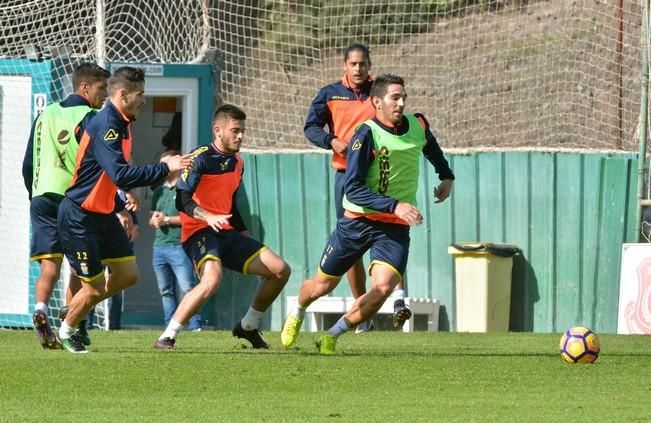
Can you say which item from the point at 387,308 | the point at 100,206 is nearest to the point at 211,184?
the point at 100,206

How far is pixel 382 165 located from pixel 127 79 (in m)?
1.98

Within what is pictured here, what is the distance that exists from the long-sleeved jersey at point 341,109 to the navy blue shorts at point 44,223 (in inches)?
97.0

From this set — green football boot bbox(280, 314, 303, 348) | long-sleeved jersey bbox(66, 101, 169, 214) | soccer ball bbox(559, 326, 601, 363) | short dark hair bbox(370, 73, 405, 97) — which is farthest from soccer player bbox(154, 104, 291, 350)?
soccer ball bbox(559, 326, 601, 363)

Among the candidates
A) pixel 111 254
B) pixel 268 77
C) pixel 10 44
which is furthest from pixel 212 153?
pixel 268 77

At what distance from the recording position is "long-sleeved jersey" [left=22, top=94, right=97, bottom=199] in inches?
492

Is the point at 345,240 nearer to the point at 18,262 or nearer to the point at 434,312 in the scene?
the point at 434,312

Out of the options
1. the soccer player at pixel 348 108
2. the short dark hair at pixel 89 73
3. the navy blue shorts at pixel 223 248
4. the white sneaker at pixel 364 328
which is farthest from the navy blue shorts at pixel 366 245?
the white sneaker at pixel 364 328

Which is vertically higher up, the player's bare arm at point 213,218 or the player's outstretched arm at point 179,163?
the player's outstretched arm at point 179,163

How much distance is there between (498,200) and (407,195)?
526 centimetres

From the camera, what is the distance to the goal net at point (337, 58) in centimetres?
1711

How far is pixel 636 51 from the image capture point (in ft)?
60.5

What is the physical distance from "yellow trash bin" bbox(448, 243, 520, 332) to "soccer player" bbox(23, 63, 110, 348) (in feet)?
16.6

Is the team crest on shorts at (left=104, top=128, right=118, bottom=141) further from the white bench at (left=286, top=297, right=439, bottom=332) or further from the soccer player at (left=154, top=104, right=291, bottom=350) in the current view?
the white bench at (left=286, top=297, right=439, bottom=332)

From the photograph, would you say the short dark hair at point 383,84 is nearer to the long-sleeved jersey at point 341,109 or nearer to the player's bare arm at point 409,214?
the player's bare arm at point 409,214
